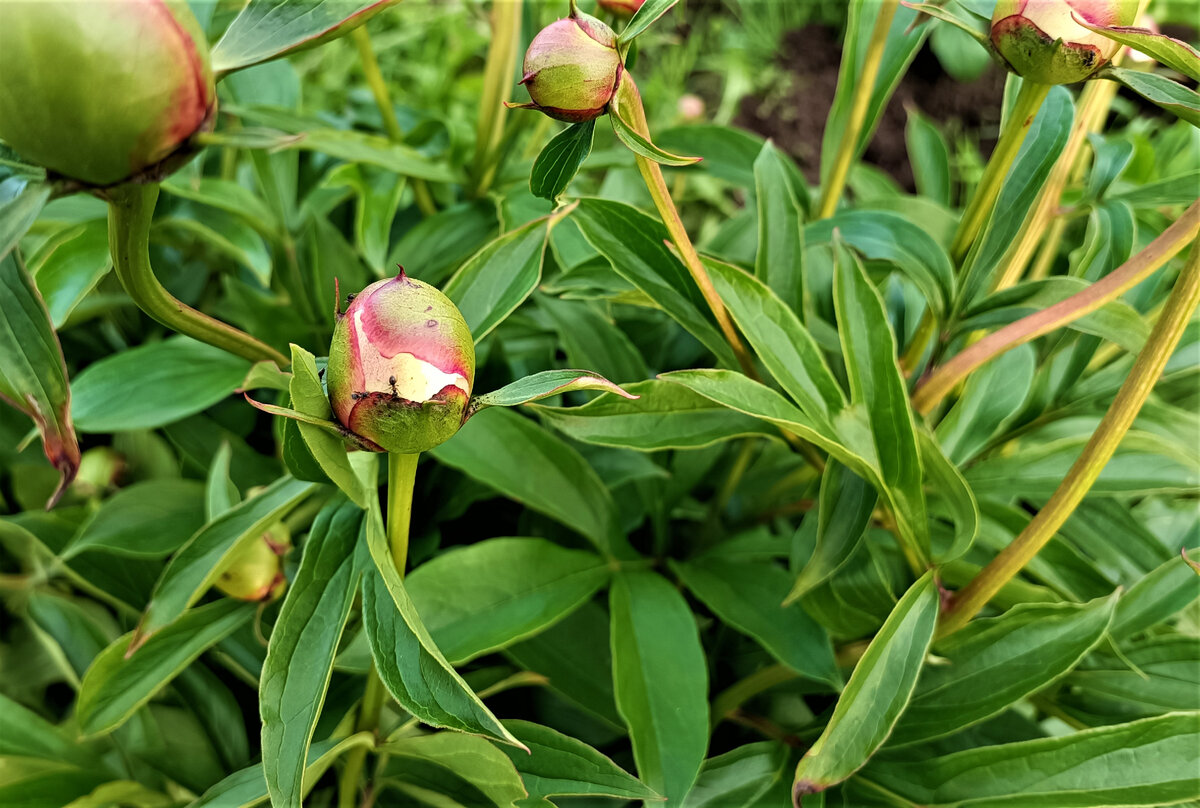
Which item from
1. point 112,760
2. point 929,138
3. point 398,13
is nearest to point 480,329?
point 112,760

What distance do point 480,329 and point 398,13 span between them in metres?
1.47

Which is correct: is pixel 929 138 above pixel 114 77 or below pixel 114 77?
below

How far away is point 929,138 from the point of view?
0.79 m

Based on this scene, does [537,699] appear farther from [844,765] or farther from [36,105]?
[36,105]

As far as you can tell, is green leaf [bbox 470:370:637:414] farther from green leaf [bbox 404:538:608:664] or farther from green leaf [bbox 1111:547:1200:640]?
green leaf [bbox 1111:547:1200:640]

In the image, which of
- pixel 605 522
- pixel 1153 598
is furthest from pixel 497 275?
pixel 1153 598

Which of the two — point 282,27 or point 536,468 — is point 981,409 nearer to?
point 536,468

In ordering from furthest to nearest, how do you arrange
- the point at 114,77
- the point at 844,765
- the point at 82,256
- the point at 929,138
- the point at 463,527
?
1. the point at 929,138
2. the point at 463,527
3. the point at 82,256
4. the point at 844,765
5. the point at 114,77

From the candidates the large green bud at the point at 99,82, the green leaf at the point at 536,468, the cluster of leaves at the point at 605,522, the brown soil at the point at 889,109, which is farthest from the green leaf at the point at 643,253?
the brown soil at the point at 889,109

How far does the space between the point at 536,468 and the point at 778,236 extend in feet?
0.63

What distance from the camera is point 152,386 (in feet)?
1.92

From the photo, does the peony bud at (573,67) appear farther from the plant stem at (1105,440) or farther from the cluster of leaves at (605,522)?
the plant stem at (1105,440)

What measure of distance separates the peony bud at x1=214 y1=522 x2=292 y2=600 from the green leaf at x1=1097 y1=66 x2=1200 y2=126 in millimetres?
424

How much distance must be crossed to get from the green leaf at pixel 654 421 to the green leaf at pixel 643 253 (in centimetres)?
4
